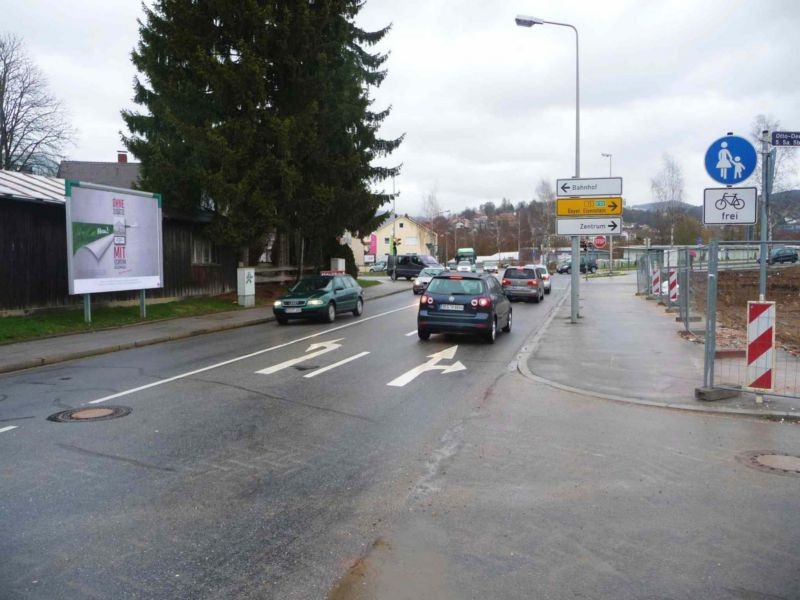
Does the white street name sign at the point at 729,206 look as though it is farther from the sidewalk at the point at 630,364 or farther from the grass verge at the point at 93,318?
the grass verge at the point at 93,318

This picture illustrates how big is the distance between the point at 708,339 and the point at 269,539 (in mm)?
6509

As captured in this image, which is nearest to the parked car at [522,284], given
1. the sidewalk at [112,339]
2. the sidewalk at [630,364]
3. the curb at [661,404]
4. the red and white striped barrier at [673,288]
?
the red and white striped barrier at [673,288]

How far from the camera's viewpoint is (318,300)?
19.2 m

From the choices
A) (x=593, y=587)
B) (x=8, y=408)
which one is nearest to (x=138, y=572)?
(x=593, y=587)

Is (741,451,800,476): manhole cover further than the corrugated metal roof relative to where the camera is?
No

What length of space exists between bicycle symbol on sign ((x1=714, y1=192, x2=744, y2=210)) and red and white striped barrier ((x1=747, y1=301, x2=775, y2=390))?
1.41 metres

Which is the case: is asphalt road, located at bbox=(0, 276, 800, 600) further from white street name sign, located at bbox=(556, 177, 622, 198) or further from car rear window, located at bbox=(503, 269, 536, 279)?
car rear window, located at bbox=(503, 269, 536, 279)

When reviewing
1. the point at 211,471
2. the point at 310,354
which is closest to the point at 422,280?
the point at 310,354

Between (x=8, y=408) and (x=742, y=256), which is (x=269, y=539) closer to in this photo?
(x=8, y=408)

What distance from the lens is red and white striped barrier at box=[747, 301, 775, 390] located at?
7.90 metres

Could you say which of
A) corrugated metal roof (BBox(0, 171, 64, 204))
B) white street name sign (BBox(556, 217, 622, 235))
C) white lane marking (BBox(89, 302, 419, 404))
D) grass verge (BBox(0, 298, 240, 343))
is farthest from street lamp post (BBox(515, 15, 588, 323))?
corrugated metal roof (BBox(0, 171, 64, 204))

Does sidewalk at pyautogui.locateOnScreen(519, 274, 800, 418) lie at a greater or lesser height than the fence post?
lesser

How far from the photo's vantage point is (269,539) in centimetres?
419

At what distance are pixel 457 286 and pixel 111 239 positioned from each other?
939cm
